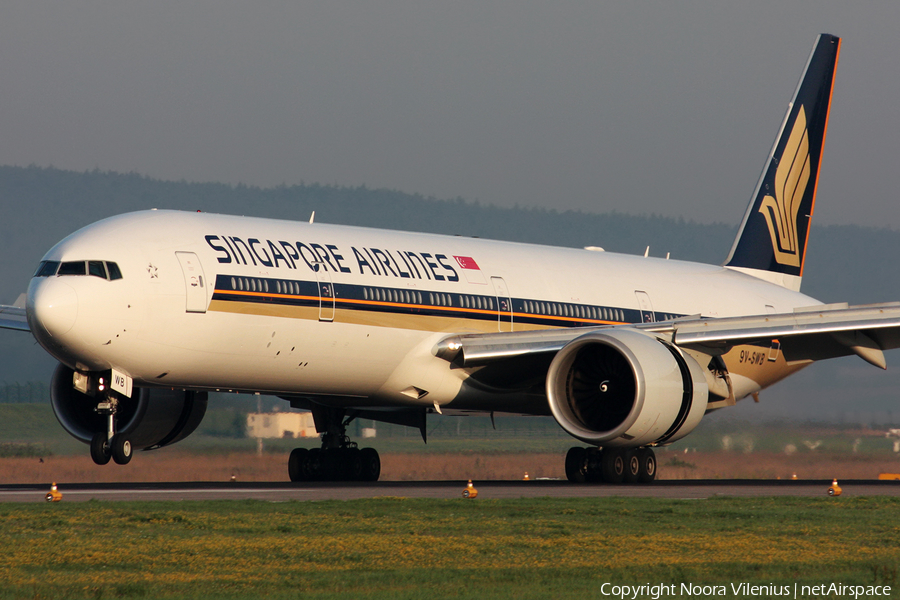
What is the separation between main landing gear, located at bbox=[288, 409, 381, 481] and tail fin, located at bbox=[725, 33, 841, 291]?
35.0 feet

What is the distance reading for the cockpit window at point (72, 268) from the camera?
1806 centimetres

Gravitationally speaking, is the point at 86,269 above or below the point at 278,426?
above

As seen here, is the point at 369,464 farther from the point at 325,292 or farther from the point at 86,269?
the point at 86,269

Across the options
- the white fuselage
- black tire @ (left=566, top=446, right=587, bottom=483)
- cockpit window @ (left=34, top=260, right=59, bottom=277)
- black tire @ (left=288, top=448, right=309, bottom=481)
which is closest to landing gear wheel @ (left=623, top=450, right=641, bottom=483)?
black tire @ (left=566, top=446, right=587, bottom=483)

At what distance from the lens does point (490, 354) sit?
21.2m

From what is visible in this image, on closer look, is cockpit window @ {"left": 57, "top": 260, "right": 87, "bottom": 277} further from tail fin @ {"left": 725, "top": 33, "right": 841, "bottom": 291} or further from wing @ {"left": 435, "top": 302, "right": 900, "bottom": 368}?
tail fin @ {"left": 725, "top": 33, "right": 841, "bottom": 291}

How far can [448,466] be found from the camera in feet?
93.7

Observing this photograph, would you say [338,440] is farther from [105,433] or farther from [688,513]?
[688,513]

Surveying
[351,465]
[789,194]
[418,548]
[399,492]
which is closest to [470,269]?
[351,465]

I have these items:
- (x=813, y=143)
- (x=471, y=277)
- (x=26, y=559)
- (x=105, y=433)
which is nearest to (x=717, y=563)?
(x=26, y=559)

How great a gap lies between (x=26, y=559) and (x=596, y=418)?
39.7ft

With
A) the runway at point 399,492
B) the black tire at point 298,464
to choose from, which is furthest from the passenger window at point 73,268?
the black tire at point 298,464

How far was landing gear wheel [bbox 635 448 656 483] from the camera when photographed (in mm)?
22109

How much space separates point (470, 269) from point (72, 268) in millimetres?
7491
